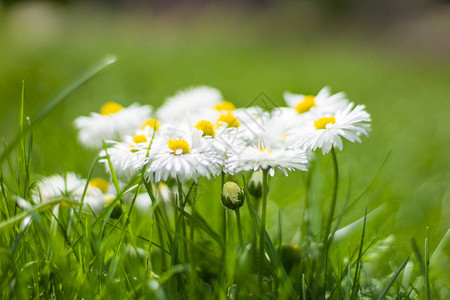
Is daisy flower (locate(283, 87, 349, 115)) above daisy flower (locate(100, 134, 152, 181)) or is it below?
above

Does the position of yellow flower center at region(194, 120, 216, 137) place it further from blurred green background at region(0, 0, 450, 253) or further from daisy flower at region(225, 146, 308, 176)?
blurred green background at region(0, 0, 450, 253)

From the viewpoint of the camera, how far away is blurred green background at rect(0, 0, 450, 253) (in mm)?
1134

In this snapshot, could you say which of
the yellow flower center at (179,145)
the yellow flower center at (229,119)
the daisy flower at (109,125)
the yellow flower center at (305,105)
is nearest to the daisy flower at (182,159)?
the yellow flower center at (179,145)

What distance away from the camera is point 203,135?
25.5 inches

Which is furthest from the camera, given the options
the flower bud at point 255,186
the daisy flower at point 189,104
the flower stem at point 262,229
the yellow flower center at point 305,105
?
the daisy flower at point 189,104

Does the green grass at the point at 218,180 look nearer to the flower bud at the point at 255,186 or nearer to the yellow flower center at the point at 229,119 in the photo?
the flower bud at the point at 255,186

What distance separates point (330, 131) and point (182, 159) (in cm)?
19

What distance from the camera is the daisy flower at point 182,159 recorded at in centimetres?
55

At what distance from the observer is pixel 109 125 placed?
3.07 ft

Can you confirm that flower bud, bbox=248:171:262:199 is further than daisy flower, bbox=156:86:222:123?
No

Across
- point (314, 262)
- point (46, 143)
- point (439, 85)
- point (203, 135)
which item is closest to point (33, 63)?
point (46, 143)

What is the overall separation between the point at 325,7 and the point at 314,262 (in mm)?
4676

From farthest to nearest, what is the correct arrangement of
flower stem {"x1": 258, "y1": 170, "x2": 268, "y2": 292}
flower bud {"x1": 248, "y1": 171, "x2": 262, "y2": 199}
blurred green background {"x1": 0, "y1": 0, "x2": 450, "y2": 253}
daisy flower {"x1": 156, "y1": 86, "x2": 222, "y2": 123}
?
blurred green background {"x1": 0, "y1": 0, "x2": 450, "y2": 253}, daisy flower {"x1": 156, "y1": 86, "x2": 222, "y2": 123}, flower bud {"x1": 248, "y1": 171, "x2": 262, "y2": 199}, flower stem {"x1": 258, "y1": 170, "x2": 268, "y2": 292}

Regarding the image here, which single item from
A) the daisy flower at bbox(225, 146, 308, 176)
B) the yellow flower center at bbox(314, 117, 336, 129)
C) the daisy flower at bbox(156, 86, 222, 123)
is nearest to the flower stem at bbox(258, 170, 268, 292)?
the daisy flower at bbox(225, 146, 308, 176)
